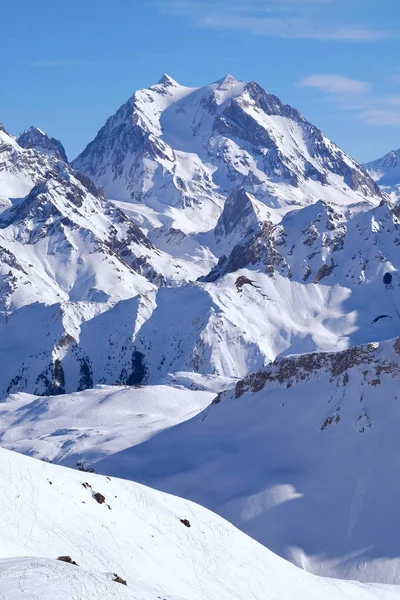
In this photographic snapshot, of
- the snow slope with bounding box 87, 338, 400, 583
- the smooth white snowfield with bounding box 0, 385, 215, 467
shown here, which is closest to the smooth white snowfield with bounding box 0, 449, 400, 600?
the snow slope with bounding box 87, 338, 400, 583

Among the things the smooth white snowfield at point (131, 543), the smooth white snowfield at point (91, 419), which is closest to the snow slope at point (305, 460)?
the smooth white snowfield at point (91, 419)

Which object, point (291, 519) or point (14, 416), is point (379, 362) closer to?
point (291, 519)

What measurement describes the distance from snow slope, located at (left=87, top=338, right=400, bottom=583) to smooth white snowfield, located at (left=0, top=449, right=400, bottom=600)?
3363cm

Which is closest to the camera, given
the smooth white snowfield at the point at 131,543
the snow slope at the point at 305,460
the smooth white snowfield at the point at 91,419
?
the smooth white snowfield at the point at 131,543

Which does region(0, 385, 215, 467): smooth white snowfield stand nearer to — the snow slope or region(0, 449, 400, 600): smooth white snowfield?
the snow slope

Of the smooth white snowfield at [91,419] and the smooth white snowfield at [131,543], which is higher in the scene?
the smooth white snowfield at [91,419]

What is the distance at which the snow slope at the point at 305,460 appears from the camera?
10119cm

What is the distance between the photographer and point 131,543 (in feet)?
176

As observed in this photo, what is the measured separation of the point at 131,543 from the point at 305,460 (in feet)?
212

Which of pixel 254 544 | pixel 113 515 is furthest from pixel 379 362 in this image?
pixel 113 515

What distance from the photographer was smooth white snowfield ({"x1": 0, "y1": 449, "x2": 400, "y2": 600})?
1852 inches

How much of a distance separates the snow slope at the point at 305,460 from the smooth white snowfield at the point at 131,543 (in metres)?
33.6

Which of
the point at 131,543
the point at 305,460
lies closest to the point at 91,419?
the point at 305,460

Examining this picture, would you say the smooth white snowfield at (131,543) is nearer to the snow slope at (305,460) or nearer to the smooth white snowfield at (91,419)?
the snow slope at (305,460)
